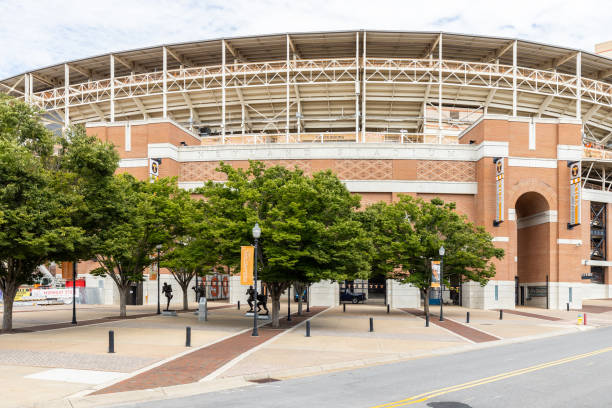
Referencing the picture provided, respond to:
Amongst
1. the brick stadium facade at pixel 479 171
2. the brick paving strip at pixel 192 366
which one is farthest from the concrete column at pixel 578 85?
the brick paving strip at pixel 192 366

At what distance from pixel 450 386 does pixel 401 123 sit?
46088 mm

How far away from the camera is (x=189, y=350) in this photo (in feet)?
63.2

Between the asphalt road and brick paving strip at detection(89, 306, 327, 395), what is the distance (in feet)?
5.06

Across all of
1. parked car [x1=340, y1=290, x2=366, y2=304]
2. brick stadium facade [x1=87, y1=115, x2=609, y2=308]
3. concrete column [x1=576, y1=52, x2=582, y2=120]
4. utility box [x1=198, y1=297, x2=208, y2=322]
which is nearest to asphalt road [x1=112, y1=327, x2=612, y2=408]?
utility box [x1=198, y1=297, x2=208, y2=322]

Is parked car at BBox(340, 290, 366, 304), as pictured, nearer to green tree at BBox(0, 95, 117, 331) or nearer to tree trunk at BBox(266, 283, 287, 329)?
tree trunk at BBox(266, 283, 287, 329)

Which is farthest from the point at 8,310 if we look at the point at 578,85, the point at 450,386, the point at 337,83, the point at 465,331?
the point at 578,85

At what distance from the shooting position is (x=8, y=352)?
18.1 metres

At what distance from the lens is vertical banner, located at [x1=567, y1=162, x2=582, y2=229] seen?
149 feet

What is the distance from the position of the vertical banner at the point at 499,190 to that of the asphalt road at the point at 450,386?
26776mm

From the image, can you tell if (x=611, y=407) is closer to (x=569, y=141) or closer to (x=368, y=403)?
(x=368, y=403)

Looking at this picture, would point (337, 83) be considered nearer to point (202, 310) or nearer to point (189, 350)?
point (202, 310)

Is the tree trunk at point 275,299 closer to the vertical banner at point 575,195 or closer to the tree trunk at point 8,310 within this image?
the tree trunk at point 8,310

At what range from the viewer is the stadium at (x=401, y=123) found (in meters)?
46.4

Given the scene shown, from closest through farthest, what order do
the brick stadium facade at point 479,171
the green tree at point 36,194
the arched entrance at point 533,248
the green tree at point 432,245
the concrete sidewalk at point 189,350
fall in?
the concrete sidewalk at point 189,350
the green tree at point 36,194
the green tree at point 432,245
the brick stadium facade at point 479,171
the arched entrance at point 533,248
